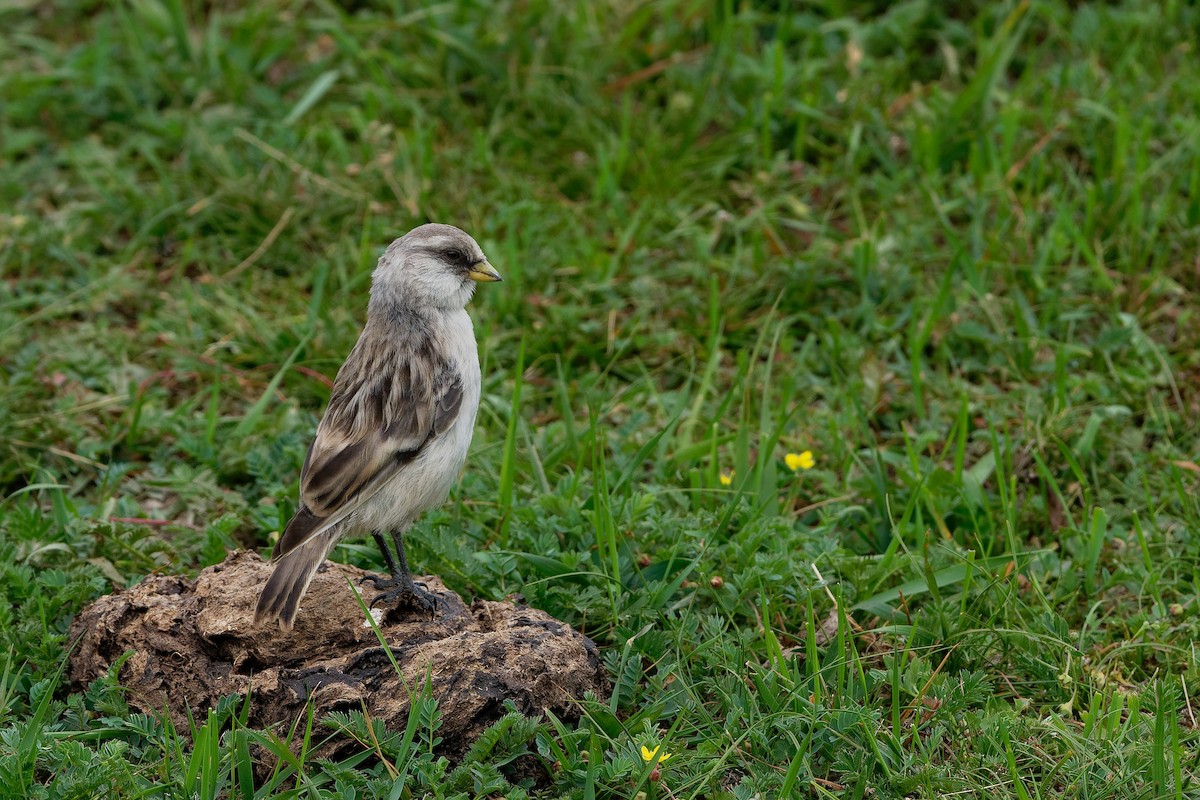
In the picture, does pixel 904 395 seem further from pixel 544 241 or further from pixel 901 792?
pixel 901 792

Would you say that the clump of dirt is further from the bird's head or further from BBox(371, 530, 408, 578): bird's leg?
the bird's head

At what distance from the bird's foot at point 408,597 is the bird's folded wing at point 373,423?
13.1 inches

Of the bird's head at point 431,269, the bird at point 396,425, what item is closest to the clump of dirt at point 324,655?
the bird at point 396,425

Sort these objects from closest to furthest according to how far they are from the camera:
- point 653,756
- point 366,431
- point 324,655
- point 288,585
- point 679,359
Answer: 1. point 653,756
2. point 288,585
3. point 324,655
4. point 366,431
5. point 679,359

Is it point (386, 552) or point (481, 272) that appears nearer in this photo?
point (386, 552)

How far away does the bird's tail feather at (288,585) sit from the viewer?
437cm

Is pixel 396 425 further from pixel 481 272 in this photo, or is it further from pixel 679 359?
pixel 679 359

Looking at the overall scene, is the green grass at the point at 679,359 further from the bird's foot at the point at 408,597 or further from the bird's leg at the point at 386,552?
the bird's foot at the point at 408,597

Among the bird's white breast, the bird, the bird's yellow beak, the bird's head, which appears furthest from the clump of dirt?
the bird's yellow beak

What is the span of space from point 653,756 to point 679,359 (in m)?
3.10

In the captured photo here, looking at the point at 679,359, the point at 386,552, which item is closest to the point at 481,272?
the point at 386,552

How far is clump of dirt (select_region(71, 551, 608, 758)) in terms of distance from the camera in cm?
430

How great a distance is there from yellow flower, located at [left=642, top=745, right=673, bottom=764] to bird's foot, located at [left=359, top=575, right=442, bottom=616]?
94 cm

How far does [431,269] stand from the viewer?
5.29 meters
